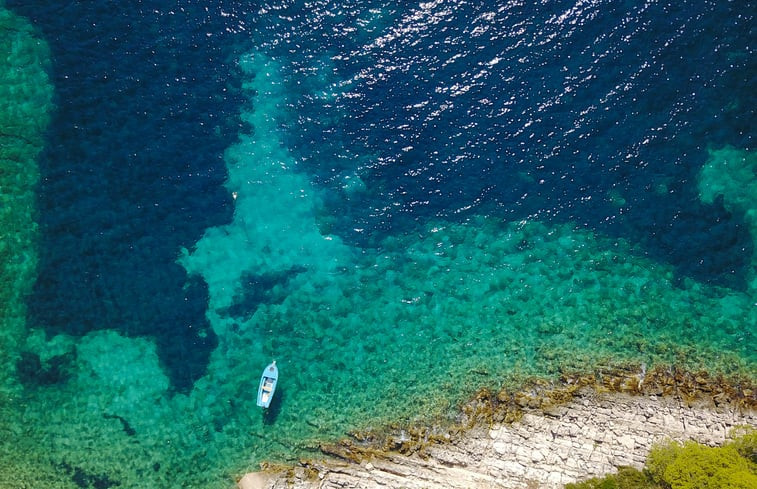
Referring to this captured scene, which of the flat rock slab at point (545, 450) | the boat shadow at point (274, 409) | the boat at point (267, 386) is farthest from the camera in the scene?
the boat shadow at point (274, 409)

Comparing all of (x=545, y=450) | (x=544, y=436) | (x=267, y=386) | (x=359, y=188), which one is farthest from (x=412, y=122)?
(x=545, y=450)

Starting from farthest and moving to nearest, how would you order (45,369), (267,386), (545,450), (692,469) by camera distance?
(45,369) → (267,386) → (545,450) → (692,469)

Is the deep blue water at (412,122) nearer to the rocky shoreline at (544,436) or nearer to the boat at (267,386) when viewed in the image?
the boat at (267,386)

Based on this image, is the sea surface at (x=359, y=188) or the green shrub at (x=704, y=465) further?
the sea surface at (x=359, y=188)

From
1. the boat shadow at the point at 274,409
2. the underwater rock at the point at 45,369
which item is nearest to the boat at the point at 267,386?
the boat shadow at the point at 274,409

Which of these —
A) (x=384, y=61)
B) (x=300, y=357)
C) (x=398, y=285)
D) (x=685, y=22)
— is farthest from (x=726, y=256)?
(x=300, y=357)

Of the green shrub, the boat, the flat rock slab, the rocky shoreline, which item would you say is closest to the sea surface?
the boat

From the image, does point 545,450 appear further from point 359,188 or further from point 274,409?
point 359,188
